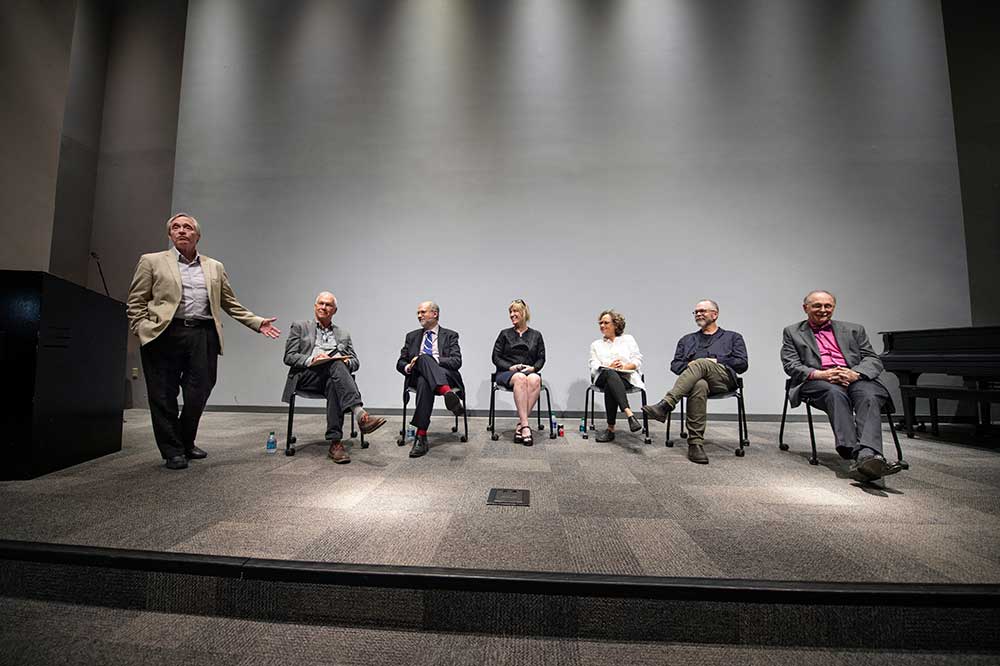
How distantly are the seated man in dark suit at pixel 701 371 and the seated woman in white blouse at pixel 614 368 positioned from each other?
37cm

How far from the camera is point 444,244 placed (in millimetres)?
4520

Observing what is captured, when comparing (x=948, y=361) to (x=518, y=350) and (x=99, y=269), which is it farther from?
(x=99, y=269)

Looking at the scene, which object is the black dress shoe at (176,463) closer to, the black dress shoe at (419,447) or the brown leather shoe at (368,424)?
the brown leather shoe at (368,424)

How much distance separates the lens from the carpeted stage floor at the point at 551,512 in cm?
135

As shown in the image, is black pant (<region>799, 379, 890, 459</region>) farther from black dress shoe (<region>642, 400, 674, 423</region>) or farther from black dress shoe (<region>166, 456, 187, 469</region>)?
black dress shoe (<region>166, 456, 187, 469</region>)

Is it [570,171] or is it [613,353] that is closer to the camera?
[613,353]

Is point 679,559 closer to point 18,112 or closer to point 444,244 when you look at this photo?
point 444,244

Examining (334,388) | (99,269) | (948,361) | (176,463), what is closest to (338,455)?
(334,388)

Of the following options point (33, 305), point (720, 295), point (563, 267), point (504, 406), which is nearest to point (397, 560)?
point (33, 305)

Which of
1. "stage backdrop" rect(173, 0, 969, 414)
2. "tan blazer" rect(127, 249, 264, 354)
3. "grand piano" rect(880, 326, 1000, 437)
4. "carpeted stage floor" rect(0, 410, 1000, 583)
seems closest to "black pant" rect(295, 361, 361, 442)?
"carpeted stage floor" rect(0, 410, 1000, 583)

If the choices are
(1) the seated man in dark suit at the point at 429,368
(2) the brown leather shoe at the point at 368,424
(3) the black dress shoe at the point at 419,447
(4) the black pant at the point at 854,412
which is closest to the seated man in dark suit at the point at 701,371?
(4) the black pant at the point at 854,412

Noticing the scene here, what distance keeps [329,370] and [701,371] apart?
2.56m

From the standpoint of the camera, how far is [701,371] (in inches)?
113

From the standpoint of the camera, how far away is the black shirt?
140 inches
